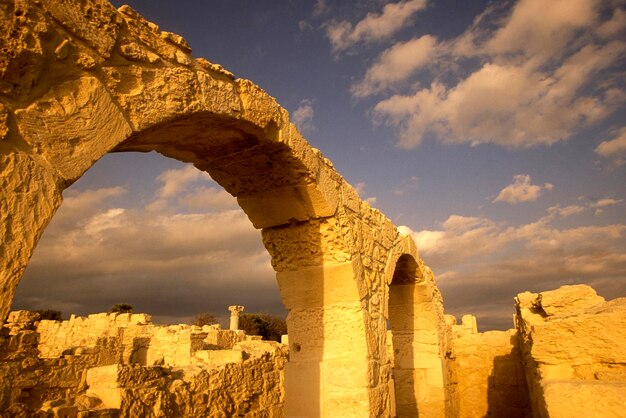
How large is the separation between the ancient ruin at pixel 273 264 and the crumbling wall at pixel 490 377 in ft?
0.11

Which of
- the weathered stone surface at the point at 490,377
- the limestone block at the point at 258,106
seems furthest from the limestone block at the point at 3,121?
the weathered stone surface at the point at 490,377

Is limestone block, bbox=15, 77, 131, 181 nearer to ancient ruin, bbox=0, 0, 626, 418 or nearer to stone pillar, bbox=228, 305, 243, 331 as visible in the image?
ancient ruin, bbox=0, 0, 626, 418

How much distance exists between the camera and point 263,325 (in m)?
37.7

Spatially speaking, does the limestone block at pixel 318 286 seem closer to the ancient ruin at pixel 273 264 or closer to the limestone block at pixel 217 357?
the ancient ruin at pixel 273 264

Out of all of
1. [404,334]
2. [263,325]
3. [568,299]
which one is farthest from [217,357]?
[263,325]

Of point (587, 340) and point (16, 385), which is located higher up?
point (587, 340)

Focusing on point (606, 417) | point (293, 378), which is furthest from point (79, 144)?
point (293, 378)

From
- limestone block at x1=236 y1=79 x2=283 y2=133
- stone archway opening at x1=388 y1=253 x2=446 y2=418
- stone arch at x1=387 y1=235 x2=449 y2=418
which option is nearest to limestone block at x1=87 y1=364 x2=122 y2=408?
stone arch at x1=387 y1=235 x2=449 y2=418

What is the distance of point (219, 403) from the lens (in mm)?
8305

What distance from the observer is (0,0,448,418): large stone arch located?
79.6 inches

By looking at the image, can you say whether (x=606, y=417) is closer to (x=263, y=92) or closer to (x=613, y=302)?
(x=613, y=302)

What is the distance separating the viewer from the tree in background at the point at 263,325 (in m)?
35.8

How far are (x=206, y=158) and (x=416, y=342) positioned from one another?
19.3 feet

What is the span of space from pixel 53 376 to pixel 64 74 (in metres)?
7.14
